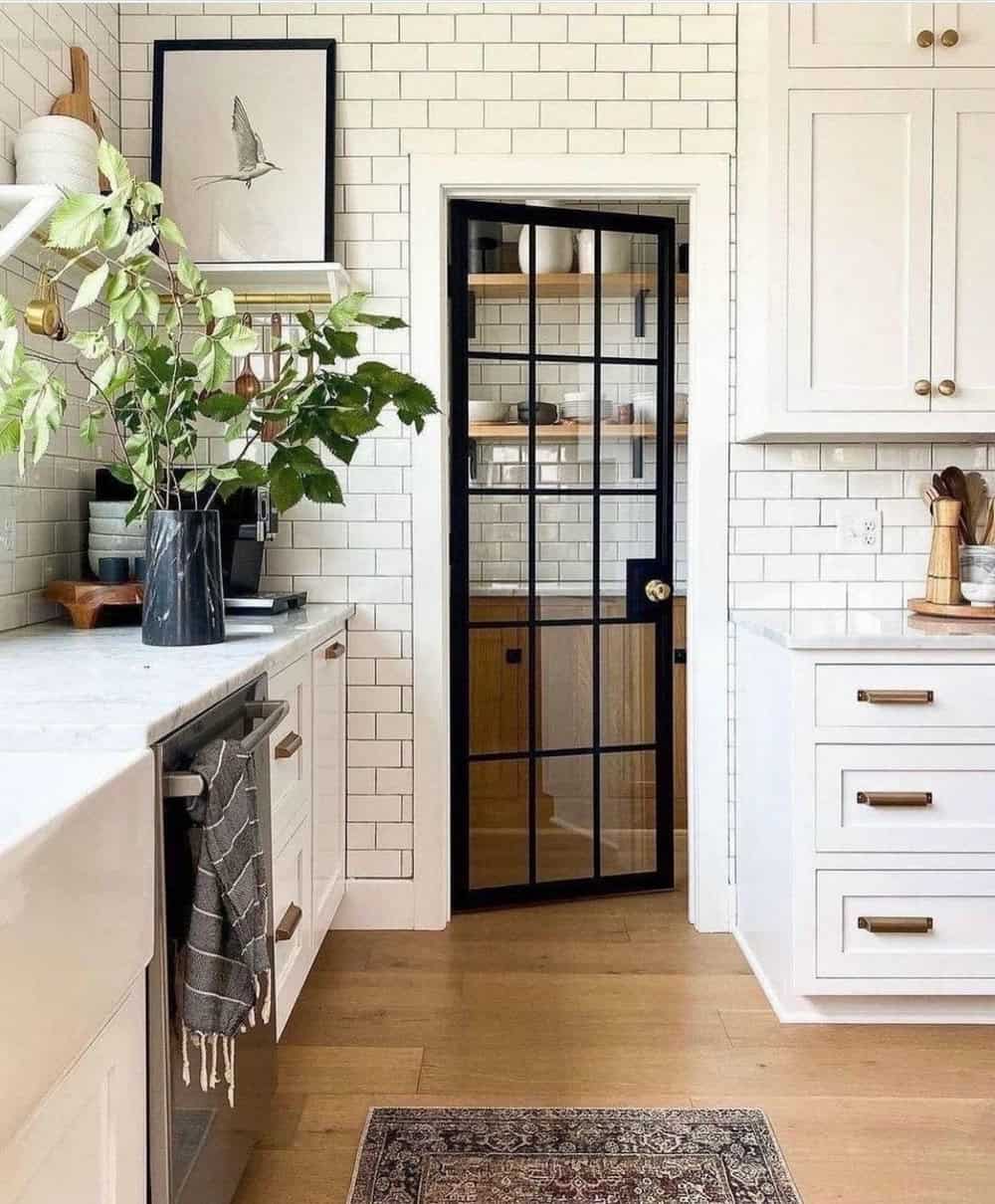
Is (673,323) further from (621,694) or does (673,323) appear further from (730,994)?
(730,994)

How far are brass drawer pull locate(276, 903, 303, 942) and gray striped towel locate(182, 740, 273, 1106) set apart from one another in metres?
0.51

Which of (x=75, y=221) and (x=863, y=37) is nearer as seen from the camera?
(x=75, y=221)

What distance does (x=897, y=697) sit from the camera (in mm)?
2432

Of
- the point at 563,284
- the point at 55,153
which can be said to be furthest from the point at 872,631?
the point at 55,153

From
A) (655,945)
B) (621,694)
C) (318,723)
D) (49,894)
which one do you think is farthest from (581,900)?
(49,894)

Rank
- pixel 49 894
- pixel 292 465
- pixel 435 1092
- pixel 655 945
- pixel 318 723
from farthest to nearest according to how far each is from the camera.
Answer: pixel 655 945 < pixel 318 723 < pixel 435 1092 < pixel 292 465 < pixel 49 894

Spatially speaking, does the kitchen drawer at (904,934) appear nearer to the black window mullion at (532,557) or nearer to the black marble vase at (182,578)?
the black window mullion at (532,557)

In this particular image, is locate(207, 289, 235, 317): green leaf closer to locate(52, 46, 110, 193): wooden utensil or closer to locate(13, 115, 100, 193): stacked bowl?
locate(13, 115, 100, 193): stacked bowl

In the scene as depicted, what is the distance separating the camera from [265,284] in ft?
9.92

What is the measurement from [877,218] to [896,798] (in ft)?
4.70

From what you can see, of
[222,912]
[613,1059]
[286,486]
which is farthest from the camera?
[613,1059]

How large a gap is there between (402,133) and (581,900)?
7.57 ft

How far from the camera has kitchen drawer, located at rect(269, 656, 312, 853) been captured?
2.00 m

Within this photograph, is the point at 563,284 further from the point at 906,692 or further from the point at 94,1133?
the point at 94,1133
